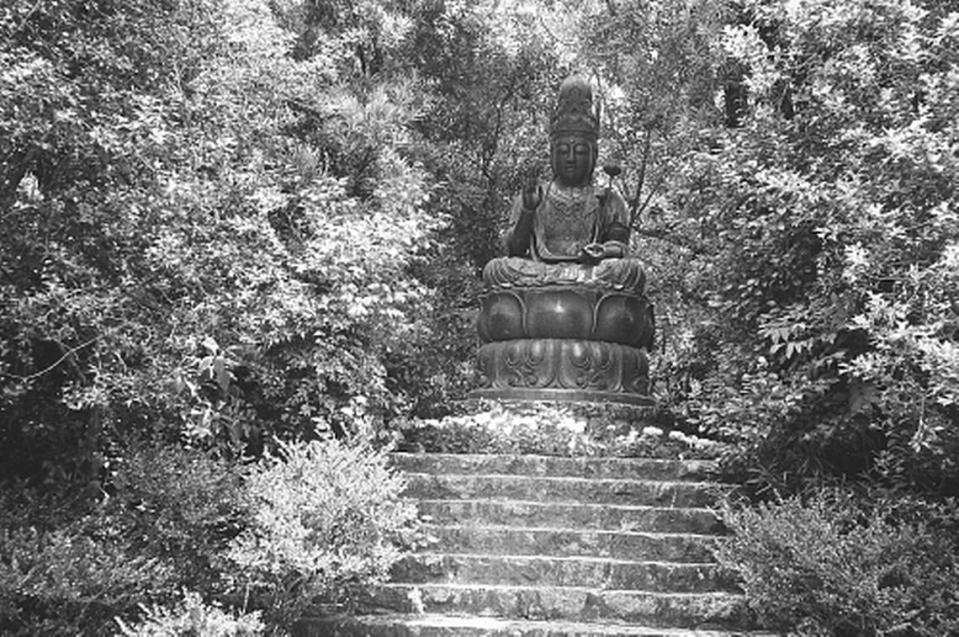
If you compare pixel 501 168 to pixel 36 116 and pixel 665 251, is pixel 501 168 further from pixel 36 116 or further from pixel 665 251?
pixel 36 116

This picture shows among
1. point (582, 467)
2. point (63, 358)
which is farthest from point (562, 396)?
point (63, 358)

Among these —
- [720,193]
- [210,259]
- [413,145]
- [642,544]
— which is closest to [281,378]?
[210,259]

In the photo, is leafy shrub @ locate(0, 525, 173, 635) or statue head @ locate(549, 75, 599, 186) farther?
statue head @ locate(549, 75, 599, 186)

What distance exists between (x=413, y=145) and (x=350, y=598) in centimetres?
851

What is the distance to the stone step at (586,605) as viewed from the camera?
230 inches

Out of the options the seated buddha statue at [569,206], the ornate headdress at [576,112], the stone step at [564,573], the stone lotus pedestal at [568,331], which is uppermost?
the ornate headdress at [576,112]

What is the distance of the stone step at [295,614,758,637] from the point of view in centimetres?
551

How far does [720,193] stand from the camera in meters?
7.62

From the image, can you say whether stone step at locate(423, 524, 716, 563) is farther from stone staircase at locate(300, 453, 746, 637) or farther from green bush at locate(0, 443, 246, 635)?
green bush at locate(0, 443, 246, 635)

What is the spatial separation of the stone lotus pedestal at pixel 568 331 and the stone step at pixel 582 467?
2.35 meters

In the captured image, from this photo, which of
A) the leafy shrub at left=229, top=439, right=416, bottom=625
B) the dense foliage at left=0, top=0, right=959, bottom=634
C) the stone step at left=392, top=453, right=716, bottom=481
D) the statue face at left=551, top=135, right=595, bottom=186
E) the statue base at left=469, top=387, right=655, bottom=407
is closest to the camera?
the leafy shrub at left=229, top=439, right=416, bottom=625

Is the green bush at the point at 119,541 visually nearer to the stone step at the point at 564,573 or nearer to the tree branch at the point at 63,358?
the tree branch at the point at 63,358

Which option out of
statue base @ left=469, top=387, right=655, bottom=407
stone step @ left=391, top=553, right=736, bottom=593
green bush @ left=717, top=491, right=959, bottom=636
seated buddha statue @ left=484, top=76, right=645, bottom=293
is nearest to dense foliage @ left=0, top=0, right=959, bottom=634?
green bush @ left=717, top=491, right=959, bottom=636

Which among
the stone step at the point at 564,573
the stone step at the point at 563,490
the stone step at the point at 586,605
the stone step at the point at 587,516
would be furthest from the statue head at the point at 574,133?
the stone step at the point at 586,605
